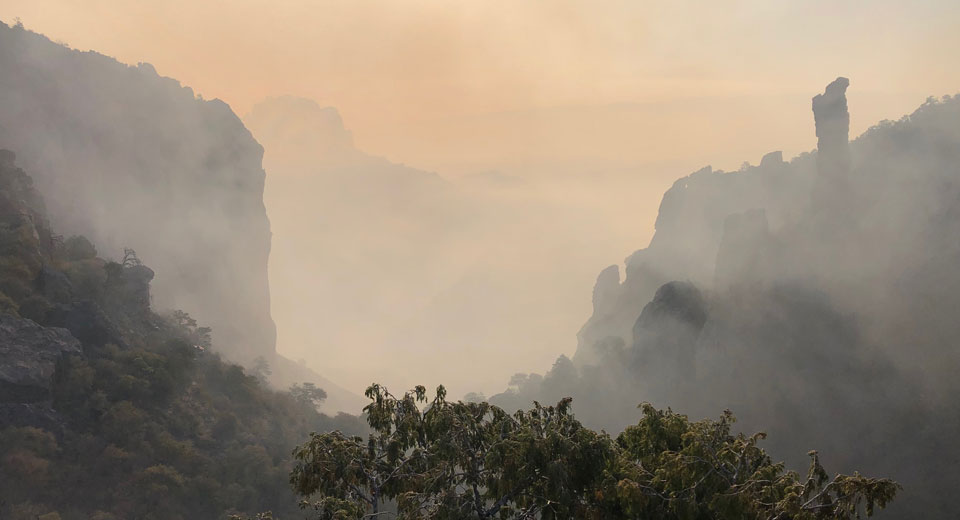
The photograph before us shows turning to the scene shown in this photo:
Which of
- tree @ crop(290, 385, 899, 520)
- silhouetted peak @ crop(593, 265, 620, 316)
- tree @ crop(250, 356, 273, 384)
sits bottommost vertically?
tree @ crop(290, 385, 899, 520)

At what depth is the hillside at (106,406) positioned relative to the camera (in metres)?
59.5

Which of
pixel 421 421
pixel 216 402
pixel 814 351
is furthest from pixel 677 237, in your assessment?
pixel 421 421

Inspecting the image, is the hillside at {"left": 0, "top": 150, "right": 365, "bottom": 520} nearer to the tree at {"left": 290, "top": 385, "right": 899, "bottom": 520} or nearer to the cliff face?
the cliff face

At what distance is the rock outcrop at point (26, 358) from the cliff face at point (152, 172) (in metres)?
43.7

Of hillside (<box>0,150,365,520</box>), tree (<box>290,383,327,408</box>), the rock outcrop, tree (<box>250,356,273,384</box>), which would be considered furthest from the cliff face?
the rock outcrop

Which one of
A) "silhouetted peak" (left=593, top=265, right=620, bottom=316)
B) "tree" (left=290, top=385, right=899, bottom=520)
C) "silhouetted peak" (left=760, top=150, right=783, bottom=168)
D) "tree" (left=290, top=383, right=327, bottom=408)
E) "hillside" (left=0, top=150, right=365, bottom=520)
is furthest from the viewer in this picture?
"silhouetted peak" (left=593, top=265, right=620, bottom=316)

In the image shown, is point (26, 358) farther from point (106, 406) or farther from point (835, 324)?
point (835, 324)

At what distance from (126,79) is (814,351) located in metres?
136

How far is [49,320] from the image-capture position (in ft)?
231

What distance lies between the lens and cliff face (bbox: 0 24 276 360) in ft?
367

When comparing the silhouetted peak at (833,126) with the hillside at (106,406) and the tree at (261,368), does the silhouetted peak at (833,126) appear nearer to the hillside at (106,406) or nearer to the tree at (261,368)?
the hillside at (106,406)

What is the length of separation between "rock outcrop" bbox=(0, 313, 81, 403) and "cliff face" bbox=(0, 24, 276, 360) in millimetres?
43749

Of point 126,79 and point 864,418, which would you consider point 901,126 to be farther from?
point 126,79

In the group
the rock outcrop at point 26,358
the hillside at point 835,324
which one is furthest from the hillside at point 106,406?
the hillside at point 835,324
